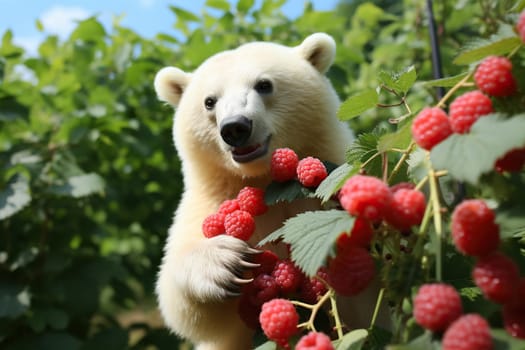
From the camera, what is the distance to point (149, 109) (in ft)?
9.44

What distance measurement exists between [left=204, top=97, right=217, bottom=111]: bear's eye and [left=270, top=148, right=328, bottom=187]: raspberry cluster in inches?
22.3

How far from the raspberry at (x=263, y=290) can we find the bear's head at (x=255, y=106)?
461 millimetres

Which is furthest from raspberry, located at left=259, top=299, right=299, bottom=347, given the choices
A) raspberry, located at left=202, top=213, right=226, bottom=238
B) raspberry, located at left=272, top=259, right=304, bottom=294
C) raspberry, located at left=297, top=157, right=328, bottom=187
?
raspberry, located at left=202, top=213, right=226, bottom=238

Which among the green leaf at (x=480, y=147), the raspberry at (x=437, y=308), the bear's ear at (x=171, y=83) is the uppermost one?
the bear's ear at (x=171, y=83)

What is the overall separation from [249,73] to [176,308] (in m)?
0.63

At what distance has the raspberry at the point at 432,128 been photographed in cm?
57

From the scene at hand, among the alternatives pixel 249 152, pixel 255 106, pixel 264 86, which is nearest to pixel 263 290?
pixel 249 152

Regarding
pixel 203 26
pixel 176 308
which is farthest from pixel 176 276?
pixel 203 26

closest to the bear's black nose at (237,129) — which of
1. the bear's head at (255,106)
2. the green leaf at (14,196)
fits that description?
the bear's head at (255,106)

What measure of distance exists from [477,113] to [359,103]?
31 centimetres

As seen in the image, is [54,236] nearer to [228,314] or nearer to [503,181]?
[228,314]

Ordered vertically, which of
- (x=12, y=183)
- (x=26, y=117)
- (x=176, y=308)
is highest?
(x=26, y=117)

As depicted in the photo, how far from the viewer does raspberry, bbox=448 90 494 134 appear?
1.85 ft

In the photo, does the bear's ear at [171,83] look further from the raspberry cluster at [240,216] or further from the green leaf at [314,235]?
the green leaf at [314,235]
